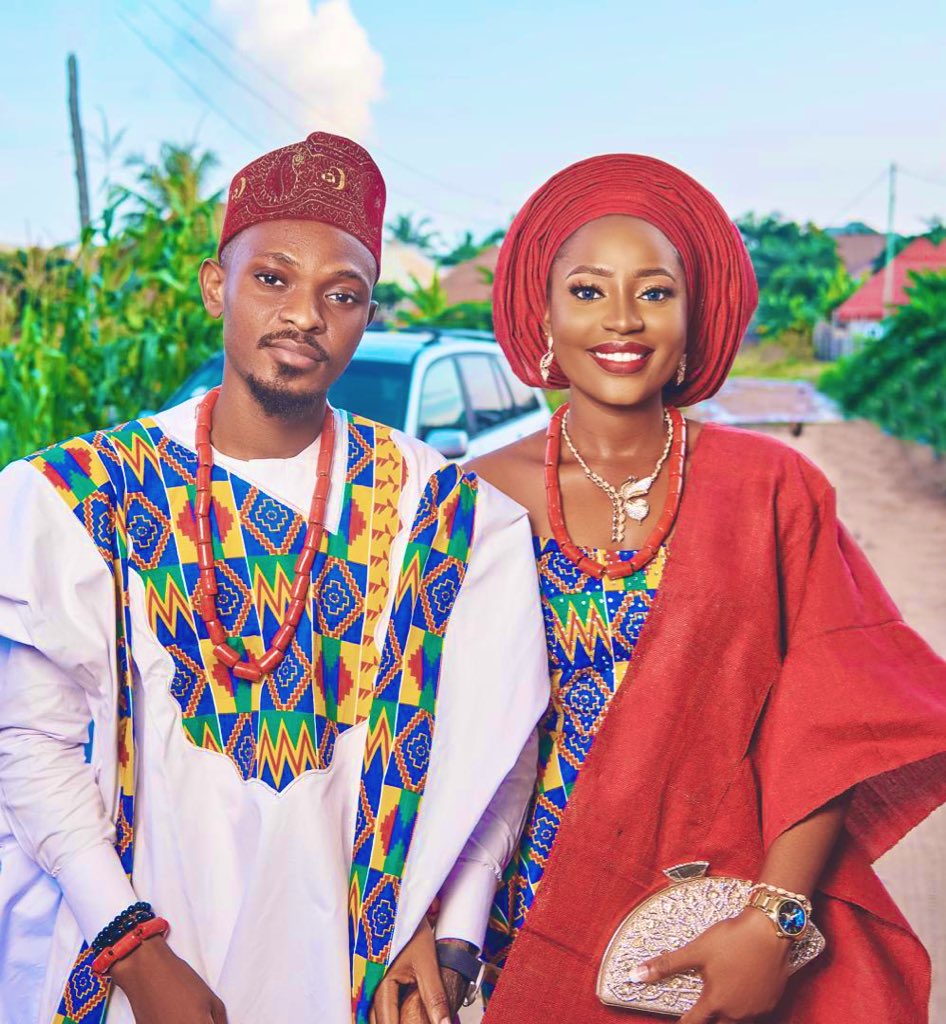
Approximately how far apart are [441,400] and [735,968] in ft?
17.2

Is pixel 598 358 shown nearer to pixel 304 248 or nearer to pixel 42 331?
pixel 304 248

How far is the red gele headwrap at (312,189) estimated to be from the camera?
214 centimetres

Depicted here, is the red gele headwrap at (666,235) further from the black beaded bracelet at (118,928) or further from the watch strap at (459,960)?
the black beaded bracelet at (118,928)

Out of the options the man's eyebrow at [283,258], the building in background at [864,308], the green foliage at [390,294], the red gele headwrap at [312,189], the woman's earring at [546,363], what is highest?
the green foliage at [390,294]

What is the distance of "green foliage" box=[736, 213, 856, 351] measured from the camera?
42469mm

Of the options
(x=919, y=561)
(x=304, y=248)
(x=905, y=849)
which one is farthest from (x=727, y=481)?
(x=919, y=561)

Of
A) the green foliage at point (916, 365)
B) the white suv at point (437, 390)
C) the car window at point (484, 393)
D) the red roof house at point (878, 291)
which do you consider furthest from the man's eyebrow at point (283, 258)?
the red roof house at point (878, 291)

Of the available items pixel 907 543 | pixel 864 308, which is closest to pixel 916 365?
pixel 907 543

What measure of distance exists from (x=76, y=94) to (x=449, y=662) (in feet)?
72.4

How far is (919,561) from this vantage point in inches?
427

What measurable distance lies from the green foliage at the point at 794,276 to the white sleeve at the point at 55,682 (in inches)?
1505

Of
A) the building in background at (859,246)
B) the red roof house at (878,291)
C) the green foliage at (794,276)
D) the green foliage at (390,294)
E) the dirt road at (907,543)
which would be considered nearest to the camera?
the dirt road at (907,543)

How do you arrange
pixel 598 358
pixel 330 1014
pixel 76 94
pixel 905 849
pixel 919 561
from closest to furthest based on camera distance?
pixel 330 1014
pixel 598 358
pixel 905 849
pixel 919 561
pixel 76 94

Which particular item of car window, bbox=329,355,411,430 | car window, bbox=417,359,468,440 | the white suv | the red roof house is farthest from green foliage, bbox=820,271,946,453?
the red roof house
